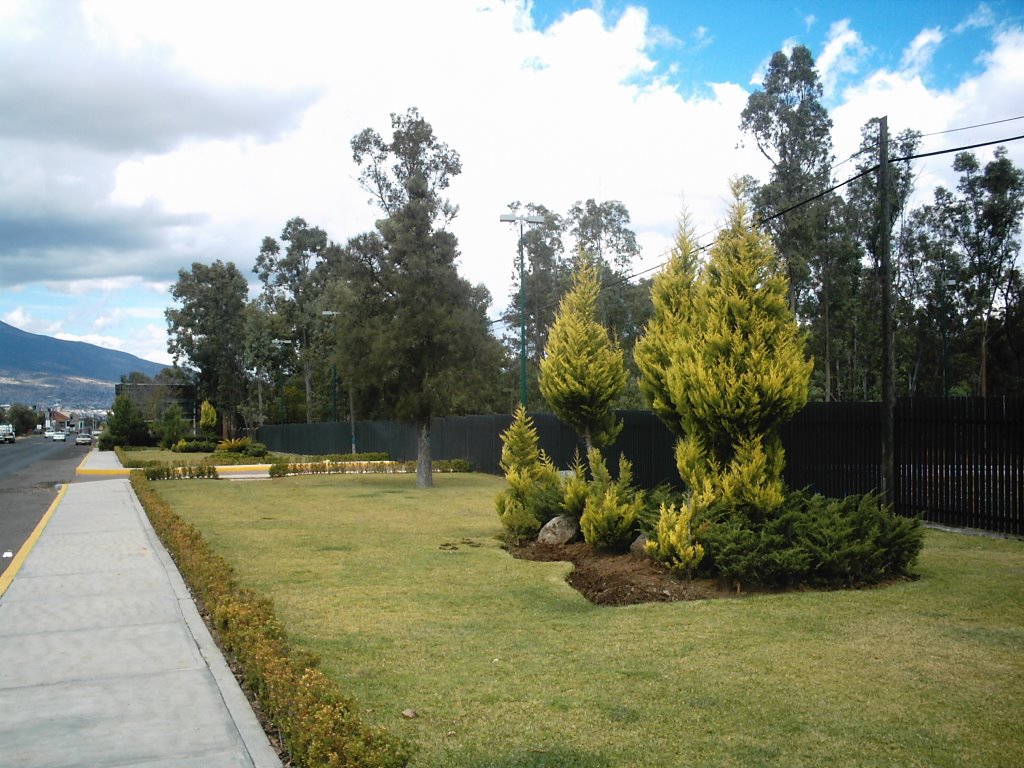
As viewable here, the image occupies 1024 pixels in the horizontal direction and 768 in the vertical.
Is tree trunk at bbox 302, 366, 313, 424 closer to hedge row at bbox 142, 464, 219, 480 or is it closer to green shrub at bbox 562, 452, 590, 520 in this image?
hedge row at bbox 142, 464, 219, 480

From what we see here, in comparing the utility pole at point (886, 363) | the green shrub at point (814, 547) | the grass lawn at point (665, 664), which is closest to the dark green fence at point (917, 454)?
the utility pole at point (886, 363)

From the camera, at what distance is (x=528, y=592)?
29.8 ft

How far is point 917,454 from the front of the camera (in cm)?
1393

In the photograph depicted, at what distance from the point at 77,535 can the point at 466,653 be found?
9.89 metres

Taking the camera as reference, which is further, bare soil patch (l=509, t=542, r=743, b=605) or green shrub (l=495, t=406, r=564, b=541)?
green shrub (l=495, t=406, r=564, b=541)

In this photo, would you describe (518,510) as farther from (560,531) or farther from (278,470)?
(278,470)

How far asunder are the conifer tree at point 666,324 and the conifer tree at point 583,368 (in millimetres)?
1370

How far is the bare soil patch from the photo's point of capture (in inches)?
339

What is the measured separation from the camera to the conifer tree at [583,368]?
12797 millimetres

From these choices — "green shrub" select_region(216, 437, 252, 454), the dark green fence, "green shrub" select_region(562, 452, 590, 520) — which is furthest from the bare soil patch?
"green shrub" select_region(216, 437, 252, 454)

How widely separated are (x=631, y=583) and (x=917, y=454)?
7.27 m

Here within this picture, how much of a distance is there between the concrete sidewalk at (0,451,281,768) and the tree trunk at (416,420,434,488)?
14.0 m

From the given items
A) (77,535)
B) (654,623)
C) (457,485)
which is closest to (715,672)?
(654,623)

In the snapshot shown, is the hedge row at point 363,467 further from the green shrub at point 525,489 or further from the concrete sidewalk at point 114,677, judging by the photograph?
the concrete sidewalk at point 114,677
